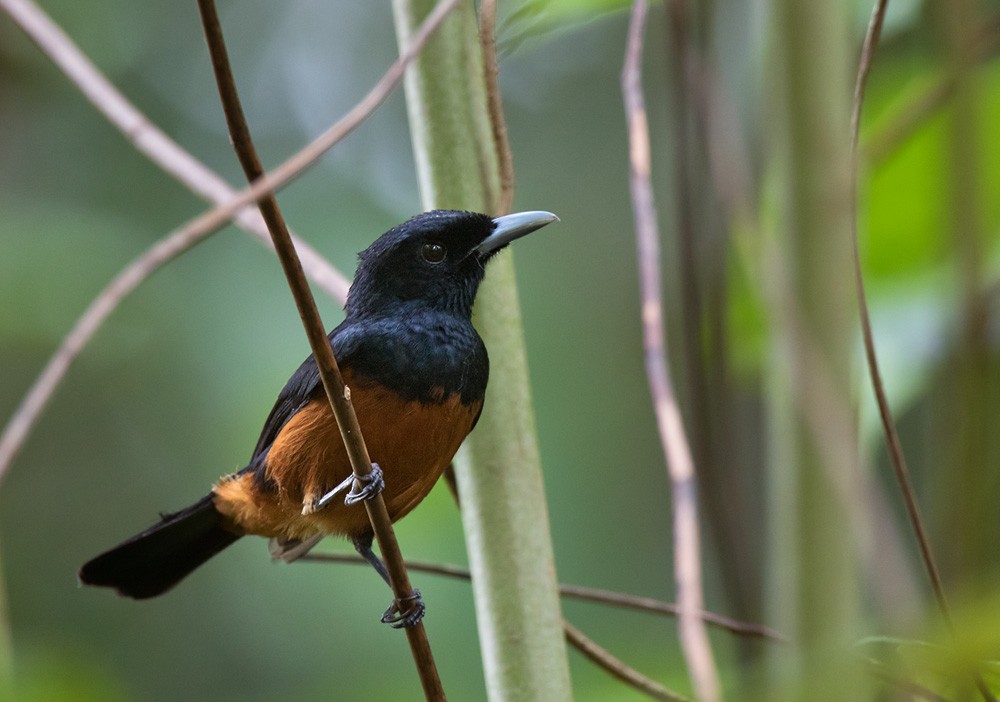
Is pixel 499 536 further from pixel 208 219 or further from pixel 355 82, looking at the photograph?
pixel 355 82

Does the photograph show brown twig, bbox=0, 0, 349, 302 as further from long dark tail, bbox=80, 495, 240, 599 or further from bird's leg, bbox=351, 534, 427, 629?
long dark tail, bbox=80, 495, 240, 599

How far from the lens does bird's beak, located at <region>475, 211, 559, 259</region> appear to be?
2104 mm

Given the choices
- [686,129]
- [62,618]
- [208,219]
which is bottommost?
[208,219]

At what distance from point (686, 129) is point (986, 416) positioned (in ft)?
4.91

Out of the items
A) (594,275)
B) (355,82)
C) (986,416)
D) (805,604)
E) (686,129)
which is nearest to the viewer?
(986,416)

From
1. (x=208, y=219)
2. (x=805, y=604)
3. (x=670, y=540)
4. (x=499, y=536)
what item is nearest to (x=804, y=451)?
(x=805, y=604)

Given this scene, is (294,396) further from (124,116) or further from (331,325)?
(331,325)

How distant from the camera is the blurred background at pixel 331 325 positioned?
262 centimetres

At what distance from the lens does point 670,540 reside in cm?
645

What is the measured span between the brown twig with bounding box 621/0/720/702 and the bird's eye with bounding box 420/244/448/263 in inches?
30.4

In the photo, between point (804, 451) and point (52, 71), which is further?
point (52, 71)

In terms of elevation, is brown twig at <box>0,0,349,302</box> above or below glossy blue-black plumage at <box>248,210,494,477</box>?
above

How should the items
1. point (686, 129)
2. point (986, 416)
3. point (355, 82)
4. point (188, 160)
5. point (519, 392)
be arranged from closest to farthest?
point (986, 416) < point (519, 392) < point (188, 160) < point (686, 129) < point (355, 82)

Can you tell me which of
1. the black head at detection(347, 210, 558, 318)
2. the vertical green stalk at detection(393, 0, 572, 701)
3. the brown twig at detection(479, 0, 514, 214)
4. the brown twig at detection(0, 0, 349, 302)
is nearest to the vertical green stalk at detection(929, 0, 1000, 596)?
the vertical green stalk at detection(393, 0, 572, 701)
